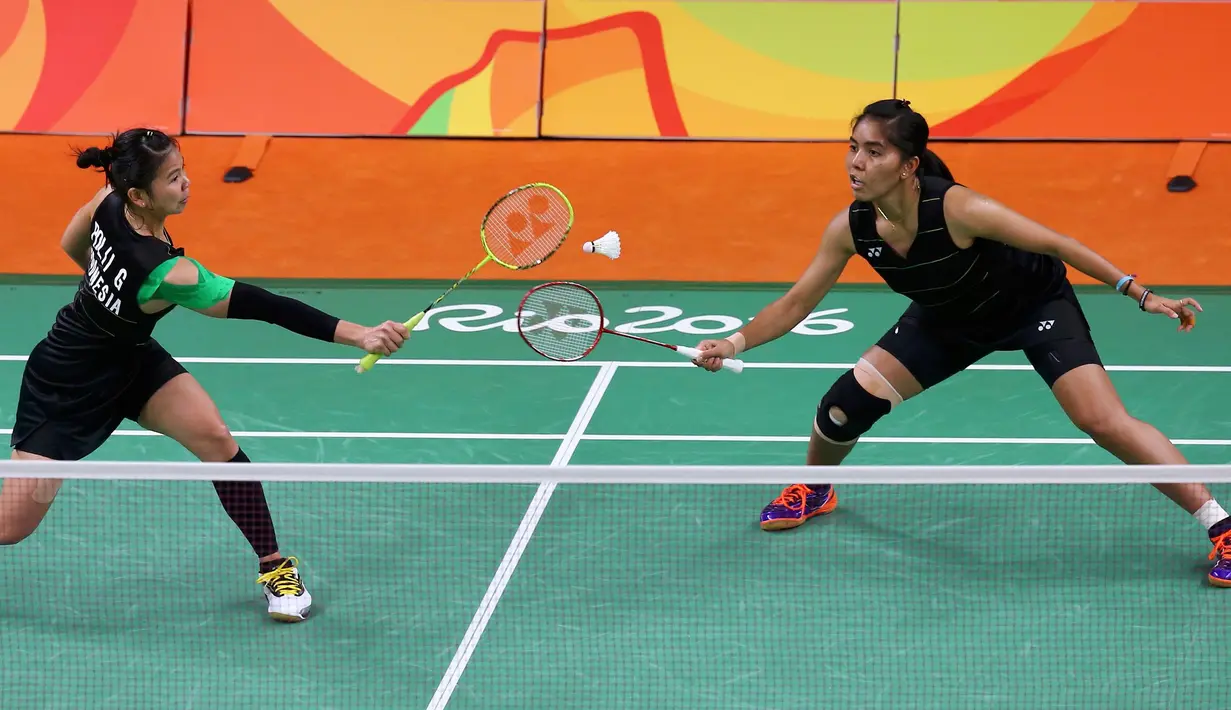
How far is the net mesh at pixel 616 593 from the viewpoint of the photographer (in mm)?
4645

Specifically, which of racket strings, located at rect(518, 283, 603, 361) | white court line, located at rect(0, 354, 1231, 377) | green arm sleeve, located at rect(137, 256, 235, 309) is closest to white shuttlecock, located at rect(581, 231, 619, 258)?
racket strings, located at rect(518, 283, 603, 361)

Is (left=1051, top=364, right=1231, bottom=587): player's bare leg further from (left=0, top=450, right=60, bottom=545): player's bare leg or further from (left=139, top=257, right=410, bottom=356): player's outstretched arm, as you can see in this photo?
(left=0, top=450, right=60, bottom=545): player's bare leg

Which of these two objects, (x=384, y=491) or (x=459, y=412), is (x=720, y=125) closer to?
(x=459, y=412)

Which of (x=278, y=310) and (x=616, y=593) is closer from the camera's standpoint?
(x=278, y=310)

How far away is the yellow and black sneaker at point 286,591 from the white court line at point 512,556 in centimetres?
60

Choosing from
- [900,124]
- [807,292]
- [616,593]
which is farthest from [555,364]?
[900,124]

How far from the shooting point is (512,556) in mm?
5660

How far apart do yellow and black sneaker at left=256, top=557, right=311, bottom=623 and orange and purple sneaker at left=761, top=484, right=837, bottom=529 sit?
181cm

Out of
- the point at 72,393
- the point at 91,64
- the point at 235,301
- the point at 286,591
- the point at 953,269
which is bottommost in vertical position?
the point at 286,591

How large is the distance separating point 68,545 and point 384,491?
1.29 metres

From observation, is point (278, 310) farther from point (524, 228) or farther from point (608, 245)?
point (524, 228)

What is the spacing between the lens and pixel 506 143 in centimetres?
985

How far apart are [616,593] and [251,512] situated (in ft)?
4.34

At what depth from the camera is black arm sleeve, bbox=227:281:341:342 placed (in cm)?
486
